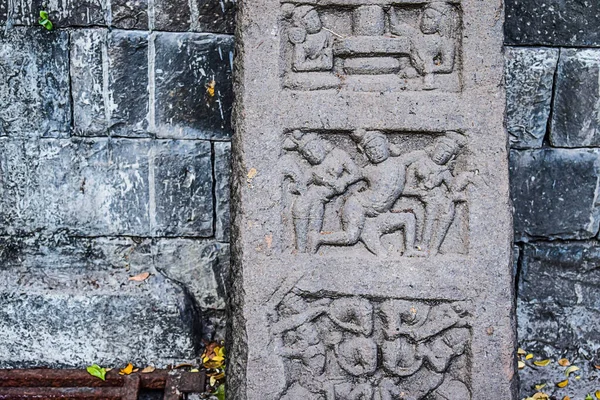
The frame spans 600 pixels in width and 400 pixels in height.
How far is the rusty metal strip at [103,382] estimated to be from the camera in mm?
2871

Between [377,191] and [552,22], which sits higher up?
[552,22]

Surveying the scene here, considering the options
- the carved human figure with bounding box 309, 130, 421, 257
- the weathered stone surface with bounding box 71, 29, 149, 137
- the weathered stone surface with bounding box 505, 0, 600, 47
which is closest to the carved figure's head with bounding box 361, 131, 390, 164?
the carved human figure with bounding box 309, 130, 421, 257

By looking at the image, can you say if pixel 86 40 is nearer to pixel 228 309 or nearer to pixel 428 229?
pixel 228 309

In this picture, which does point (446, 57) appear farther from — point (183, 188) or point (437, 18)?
point (183, 188)

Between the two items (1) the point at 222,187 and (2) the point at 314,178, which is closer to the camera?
(2) the point at 314,178

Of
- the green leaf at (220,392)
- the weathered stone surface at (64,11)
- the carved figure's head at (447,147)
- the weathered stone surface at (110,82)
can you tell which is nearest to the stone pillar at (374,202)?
the carved figure's head at (447,147)

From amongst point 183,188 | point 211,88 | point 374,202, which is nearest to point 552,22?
point 374,202

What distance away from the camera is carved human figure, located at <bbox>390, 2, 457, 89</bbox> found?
2465 mm

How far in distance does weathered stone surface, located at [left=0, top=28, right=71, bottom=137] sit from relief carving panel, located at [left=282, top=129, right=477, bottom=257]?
113cm

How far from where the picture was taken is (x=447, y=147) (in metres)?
2.46

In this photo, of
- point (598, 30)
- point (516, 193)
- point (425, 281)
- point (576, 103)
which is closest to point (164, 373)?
point (425, 281)

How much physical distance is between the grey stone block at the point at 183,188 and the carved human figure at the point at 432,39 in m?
1.02

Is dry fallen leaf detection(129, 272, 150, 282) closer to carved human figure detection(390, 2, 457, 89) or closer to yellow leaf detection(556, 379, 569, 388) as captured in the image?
carved human figure detection(390, 2, 457, 89)

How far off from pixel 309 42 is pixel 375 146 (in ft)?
1.45
